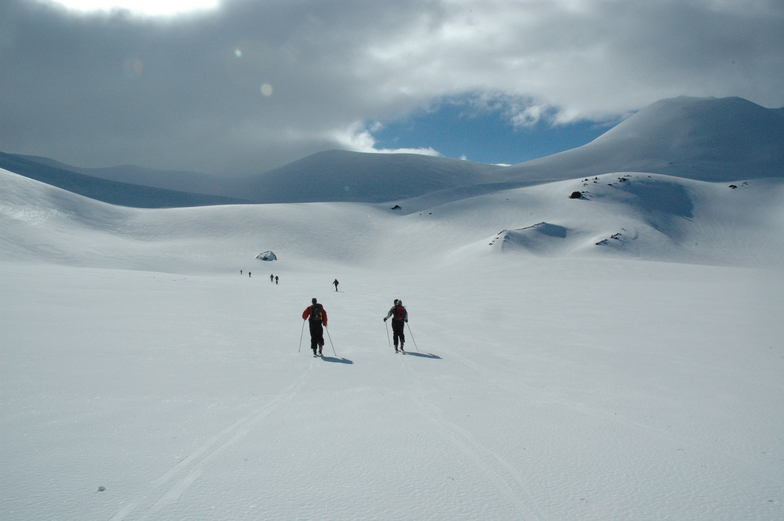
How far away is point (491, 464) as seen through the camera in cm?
443

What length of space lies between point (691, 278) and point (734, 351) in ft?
101

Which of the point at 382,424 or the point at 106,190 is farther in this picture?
the point at 106,190

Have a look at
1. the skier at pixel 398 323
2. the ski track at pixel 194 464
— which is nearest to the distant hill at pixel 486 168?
the skier at pixel 398 323

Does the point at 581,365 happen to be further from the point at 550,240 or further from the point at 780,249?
the point at 780,249

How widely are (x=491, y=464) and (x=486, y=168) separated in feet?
563

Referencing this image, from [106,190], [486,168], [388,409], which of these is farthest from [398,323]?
[486,168]

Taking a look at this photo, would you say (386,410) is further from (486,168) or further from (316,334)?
(486,168)

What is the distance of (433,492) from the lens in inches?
152

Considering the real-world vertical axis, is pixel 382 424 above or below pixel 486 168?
below

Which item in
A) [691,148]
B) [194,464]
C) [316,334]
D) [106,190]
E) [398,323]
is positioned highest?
[691,148]

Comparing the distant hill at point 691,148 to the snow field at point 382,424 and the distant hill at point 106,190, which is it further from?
the snow field at point 382,424

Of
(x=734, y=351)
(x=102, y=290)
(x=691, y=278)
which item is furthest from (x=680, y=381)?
(x=691, y=278)

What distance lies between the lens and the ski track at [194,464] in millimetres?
3488

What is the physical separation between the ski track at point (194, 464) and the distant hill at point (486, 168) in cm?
11566
